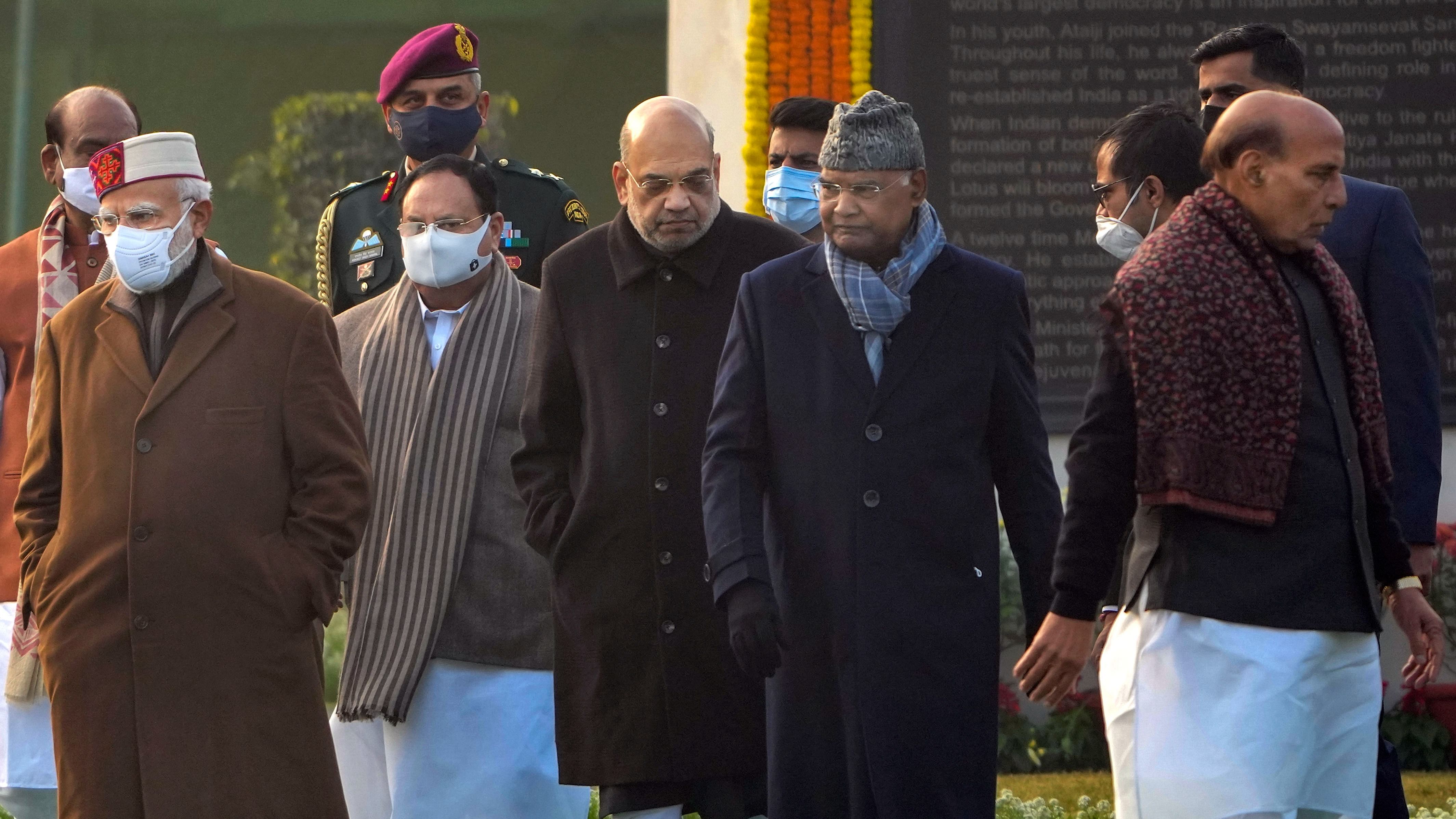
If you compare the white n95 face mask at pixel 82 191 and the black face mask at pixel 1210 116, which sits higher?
the black face mask at pixel 1210 116

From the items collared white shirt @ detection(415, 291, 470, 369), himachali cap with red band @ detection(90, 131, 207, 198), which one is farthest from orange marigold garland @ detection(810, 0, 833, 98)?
himachali cap with red band @ detection(90, 131, 207, 198)

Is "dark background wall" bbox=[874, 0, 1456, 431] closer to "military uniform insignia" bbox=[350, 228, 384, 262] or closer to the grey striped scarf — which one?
"military uniform insignia" bbox=[350, 228, 384, 262]

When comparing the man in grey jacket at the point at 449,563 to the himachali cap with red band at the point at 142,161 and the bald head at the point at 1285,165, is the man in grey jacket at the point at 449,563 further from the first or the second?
the bald head at the point at 1285,165

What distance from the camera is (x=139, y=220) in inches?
197

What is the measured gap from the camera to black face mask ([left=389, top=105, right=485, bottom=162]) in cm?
612

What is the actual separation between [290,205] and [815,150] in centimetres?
436

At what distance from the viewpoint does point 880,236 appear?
172 inches

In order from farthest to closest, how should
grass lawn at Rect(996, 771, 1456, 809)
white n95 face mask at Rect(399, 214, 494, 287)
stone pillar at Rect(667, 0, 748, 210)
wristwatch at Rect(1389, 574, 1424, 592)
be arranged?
stone pillar at Rect(667, 0, 748, 210) < grass lawn at Rect(996, 771, 1456, 809) < white n95 face mask at Rect(399, 214, 494, 287) < wristwatch at Rect(1389, 574, 1424, 592)

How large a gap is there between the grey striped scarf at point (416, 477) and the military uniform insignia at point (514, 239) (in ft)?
1.80

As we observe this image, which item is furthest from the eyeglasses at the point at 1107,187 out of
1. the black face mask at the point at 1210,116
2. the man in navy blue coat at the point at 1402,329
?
the man in navy blue coat at the point at 1402,329

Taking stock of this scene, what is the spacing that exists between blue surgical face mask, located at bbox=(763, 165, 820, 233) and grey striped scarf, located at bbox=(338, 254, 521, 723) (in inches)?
39.3

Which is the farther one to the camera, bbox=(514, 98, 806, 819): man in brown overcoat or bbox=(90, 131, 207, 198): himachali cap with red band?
bbox=(90, 131, 207, 198): himachali cap with red band

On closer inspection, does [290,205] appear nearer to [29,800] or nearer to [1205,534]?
[29,800]

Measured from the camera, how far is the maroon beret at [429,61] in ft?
20.2
